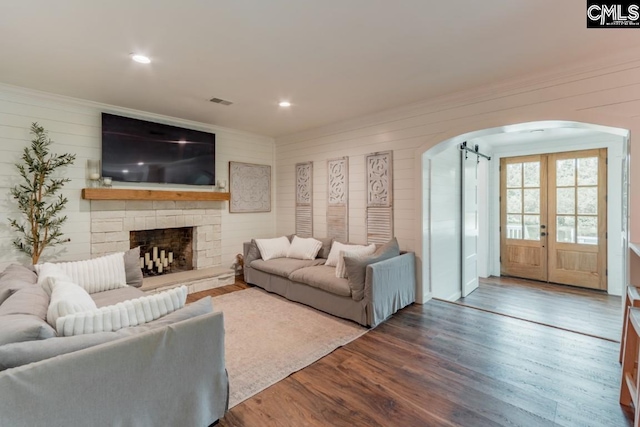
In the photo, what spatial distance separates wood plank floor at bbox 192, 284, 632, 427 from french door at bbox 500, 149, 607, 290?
10.0 feet

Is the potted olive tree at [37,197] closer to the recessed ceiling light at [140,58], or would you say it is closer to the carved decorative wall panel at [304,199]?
the recessed ceiling light at [140,58]

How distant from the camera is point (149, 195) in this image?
412 cm

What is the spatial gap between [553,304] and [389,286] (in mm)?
2960

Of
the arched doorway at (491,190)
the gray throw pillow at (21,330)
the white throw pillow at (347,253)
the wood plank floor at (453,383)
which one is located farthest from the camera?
the white throw pillow at (347,253)

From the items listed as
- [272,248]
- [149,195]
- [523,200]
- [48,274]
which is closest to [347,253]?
[272,248]

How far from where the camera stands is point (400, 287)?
3494 mm

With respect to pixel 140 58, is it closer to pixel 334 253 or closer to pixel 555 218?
pixel 334 253

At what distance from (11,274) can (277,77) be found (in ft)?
9.42

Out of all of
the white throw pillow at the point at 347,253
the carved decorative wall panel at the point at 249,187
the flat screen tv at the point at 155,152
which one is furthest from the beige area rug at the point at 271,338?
the flat screen tv at the point at 155,152

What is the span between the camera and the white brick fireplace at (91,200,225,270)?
3.88 metres

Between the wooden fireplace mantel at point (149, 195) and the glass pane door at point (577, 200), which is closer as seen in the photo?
the wooden fireplace mantel at point (149, 195)

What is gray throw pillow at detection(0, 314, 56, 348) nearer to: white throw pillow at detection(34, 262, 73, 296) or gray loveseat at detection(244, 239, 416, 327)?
white throw pillow at detection(34, 262, 73, 296)

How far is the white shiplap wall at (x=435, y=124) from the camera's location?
2525 millimetres

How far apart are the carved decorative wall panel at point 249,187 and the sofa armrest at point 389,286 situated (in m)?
3.00
